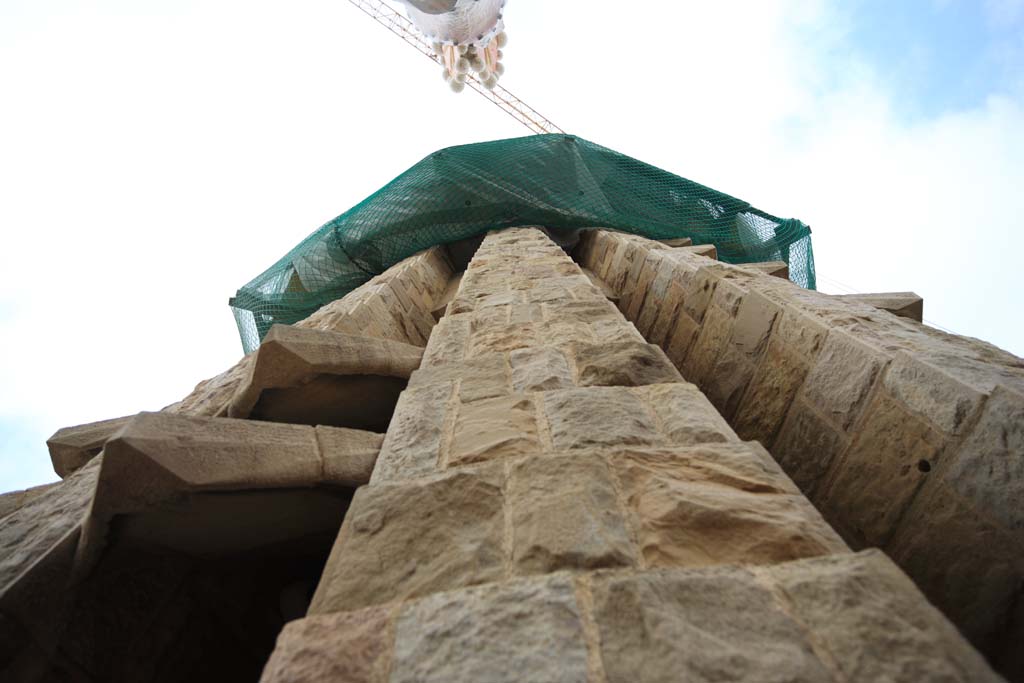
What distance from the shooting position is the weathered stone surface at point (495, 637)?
83cm

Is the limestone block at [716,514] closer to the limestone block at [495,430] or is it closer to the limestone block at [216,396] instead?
the limestone block at [495,430]

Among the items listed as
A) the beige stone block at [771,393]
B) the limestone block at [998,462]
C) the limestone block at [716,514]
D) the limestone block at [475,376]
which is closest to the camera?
the limestone block at [716,514]

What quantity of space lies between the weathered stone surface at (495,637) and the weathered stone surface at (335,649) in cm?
3

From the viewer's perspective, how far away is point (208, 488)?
4.68 feet

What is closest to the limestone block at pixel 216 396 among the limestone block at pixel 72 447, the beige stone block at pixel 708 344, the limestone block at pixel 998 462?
the limestone block at pixel 72 447

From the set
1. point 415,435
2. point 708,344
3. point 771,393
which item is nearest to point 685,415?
point 415,435

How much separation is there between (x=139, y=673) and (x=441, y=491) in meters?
1.11

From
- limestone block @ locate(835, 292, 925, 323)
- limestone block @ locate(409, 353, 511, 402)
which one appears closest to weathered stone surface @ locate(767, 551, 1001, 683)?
limestone block @ locate(409, 353, 511, 402)

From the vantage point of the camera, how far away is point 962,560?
1539 millimetres

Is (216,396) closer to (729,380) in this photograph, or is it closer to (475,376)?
(475,376)

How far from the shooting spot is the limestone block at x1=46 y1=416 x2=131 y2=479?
8.96ft

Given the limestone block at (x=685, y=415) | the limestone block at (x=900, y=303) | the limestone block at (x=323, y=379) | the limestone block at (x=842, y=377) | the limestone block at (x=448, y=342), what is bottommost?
the limestone block at (x=323, y=379)

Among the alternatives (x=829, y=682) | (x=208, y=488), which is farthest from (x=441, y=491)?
(x=829, y=682)

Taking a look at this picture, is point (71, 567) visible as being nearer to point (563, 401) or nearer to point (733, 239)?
point (563, 401)
